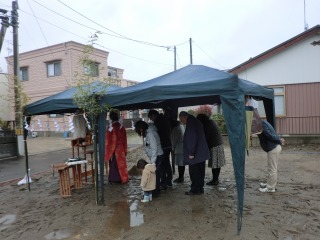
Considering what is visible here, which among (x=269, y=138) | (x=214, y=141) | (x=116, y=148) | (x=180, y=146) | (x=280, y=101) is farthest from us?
(x=280, y=101)

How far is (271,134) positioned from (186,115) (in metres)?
1.61

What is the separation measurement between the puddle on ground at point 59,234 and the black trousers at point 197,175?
2.35 m

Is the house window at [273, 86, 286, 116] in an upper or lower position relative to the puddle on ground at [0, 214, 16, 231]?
upper

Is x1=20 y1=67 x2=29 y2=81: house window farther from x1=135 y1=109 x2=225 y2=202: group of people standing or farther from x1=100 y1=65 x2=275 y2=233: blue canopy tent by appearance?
x1=100 y1=65 x2=275 y2=233: blue canopy tent

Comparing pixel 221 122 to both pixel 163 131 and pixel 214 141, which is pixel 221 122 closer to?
pixel 214 141

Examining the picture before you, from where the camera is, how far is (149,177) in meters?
5.03

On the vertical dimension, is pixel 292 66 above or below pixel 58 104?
above

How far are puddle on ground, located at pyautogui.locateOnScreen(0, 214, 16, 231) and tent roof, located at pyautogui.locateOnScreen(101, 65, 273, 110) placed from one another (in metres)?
2.51

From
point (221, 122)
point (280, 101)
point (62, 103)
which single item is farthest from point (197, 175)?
point (280, 101)

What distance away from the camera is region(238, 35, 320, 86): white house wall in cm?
1177

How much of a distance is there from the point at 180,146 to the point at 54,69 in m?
16.5

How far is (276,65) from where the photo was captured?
1239 centimetres

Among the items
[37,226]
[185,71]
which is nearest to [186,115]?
[185,71]

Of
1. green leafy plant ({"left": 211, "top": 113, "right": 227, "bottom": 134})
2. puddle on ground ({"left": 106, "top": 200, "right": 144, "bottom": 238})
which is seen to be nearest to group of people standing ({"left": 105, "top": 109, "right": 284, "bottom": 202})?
puddle on ground ({"left": 106, "top": 200, "right": 144, "bottom": 238})
